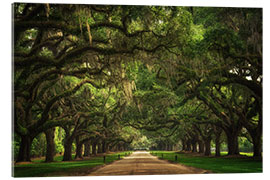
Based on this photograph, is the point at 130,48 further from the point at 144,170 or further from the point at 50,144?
the point at 50,144

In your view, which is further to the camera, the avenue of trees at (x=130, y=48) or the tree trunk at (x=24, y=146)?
the tree trunk at (x=24, y=146)

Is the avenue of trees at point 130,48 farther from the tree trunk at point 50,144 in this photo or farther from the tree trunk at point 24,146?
the tree trunk at point 50,144

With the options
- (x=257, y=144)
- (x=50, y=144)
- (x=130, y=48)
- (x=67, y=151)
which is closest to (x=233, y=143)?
(x=257, y=144)

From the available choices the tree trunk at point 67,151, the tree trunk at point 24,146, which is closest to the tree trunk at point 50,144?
the tree trunk at point 67,151

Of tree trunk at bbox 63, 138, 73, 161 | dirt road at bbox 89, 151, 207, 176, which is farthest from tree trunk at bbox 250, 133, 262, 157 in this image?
tree trunk at bbox 63, 138, 73, 161

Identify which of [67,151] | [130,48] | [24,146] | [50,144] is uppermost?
[130,48]

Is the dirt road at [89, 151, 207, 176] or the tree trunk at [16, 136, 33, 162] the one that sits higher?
the tree trunk at [16, 136, 33, 162]

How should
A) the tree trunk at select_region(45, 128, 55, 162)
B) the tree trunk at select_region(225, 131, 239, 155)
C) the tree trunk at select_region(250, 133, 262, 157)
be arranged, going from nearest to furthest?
the tree trunk at select_region(250, 133, 262, 157)
the tree trunk at select_region(45, 128, 55, 162)
the tree trunk at select_region(225, 131, 239, 155)

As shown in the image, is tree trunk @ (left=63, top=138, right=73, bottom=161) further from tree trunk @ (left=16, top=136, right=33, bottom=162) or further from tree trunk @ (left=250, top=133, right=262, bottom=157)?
tree trunk @ (left=250, top=133, right=262, bottom=157)

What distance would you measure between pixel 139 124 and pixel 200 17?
10303 mm
